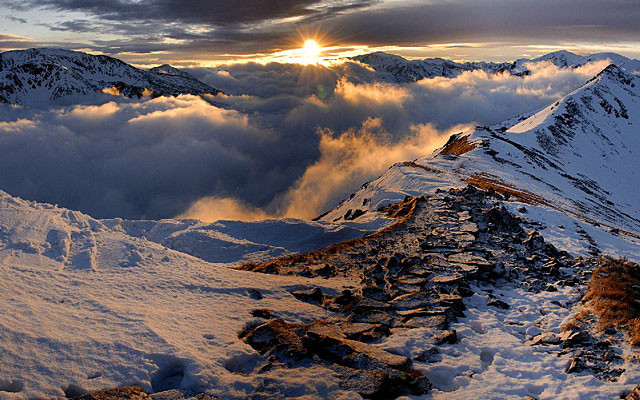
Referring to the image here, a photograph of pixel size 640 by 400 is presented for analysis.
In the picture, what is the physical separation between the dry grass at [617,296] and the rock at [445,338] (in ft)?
13.6

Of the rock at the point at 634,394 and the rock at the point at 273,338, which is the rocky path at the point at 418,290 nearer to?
the rock at the point at 273,338

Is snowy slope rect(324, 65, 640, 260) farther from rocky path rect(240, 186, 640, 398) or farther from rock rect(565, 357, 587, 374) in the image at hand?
rock rect(565, 357, 587, 374)

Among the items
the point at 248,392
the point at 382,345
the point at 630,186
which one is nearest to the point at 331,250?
the point at 382,345

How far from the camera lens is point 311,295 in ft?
44.9

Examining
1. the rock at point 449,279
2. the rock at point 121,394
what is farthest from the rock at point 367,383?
the rock at point 449,279

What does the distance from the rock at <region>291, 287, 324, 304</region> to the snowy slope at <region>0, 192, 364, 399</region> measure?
314 millimetres

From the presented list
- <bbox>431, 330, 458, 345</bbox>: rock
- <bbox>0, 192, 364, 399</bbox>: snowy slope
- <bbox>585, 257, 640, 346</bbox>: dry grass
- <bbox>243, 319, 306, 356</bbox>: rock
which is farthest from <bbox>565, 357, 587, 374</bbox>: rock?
<bbox>243, 319, 306, 356</bbox>: rock

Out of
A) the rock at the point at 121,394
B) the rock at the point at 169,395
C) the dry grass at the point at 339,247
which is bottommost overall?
the dry grass at the point at 339,247

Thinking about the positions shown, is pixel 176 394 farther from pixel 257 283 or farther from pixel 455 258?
pixel 455 258

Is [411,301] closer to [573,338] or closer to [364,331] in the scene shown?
[364,331]

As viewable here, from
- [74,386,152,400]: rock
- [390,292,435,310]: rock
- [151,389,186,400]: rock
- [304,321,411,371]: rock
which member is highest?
[74,386,152,400]: rock

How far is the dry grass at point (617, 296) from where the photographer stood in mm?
10281

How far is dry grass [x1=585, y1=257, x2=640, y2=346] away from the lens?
10.3m

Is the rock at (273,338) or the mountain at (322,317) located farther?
the rock at (273,338)
